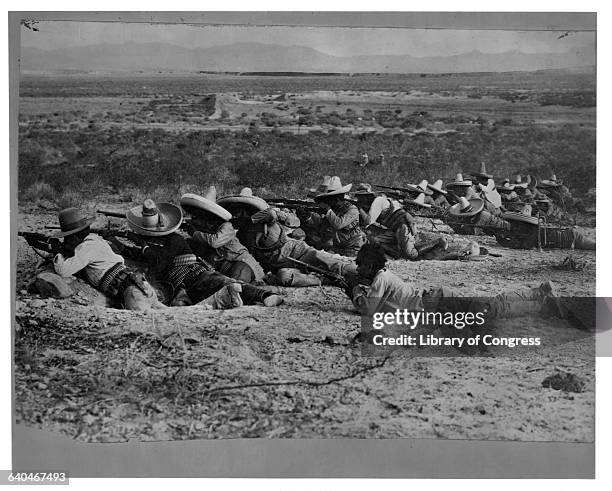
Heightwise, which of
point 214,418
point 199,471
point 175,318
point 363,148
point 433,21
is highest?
point 433,21

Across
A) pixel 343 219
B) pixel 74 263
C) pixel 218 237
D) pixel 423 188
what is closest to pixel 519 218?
pixel 423 188

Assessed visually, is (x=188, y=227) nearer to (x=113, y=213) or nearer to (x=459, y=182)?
(x=113, y=213)

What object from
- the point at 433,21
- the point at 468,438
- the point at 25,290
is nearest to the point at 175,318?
the point at 25,290

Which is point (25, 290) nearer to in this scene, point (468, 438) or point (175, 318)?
point (175, 318)

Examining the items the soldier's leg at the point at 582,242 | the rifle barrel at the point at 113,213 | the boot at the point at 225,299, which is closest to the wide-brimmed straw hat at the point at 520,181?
the soldier's leg at the point at 582,242

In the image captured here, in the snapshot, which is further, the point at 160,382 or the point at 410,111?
the point at 410,111

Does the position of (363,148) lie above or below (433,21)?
below

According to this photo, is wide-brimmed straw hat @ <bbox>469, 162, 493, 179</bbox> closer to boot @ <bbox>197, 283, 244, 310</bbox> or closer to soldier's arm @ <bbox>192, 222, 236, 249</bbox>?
soldier's arm @ <bbox>192, 222, 236, 249</bbox>
